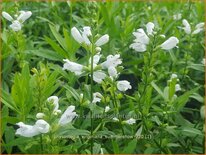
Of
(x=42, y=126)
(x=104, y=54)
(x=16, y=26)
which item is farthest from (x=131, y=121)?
(x=16, y=26)

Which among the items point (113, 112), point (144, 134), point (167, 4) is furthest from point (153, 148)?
point (167, 4)

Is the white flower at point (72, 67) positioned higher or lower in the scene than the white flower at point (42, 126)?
higher

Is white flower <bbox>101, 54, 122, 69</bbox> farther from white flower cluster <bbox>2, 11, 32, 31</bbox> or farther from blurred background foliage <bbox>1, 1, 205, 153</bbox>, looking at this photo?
white flower cluster <bbox>2, 11, 32, 31</bbox>

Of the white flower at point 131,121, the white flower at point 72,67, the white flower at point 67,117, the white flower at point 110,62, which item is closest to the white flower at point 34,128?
the white flower at point 67,117

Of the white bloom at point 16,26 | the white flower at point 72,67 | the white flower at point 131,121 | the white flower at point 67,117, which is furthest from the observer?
the white bloom at point 16,26

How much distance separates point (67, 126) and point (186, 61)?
3.96 ft

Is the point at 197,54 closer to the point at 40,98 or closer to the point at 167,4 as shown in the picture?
the point at 167,4

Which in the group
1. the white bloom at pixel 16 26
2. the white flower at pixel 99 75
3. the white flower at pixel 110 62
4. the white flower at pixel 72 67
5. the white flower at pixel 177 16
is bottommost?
the white flower at pixel 99 75

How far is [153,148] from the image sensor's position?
230 centimetres

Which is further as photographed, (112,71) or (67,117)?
(112,71)

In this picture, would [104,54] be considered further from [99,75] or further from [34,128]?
[34,128]

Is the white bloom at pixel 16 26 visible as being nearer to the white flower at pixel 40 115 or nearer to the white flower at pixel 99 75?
the white flower at pixel 99 75

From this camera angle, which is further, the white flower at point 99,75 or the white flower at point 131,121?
the white flower at point 131,121

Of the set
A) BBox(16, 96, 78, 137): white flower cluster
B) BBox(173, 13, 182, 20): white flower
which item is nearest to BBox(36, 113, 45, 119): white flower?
BBox(16, 96, 78, 137): white flower cluster
